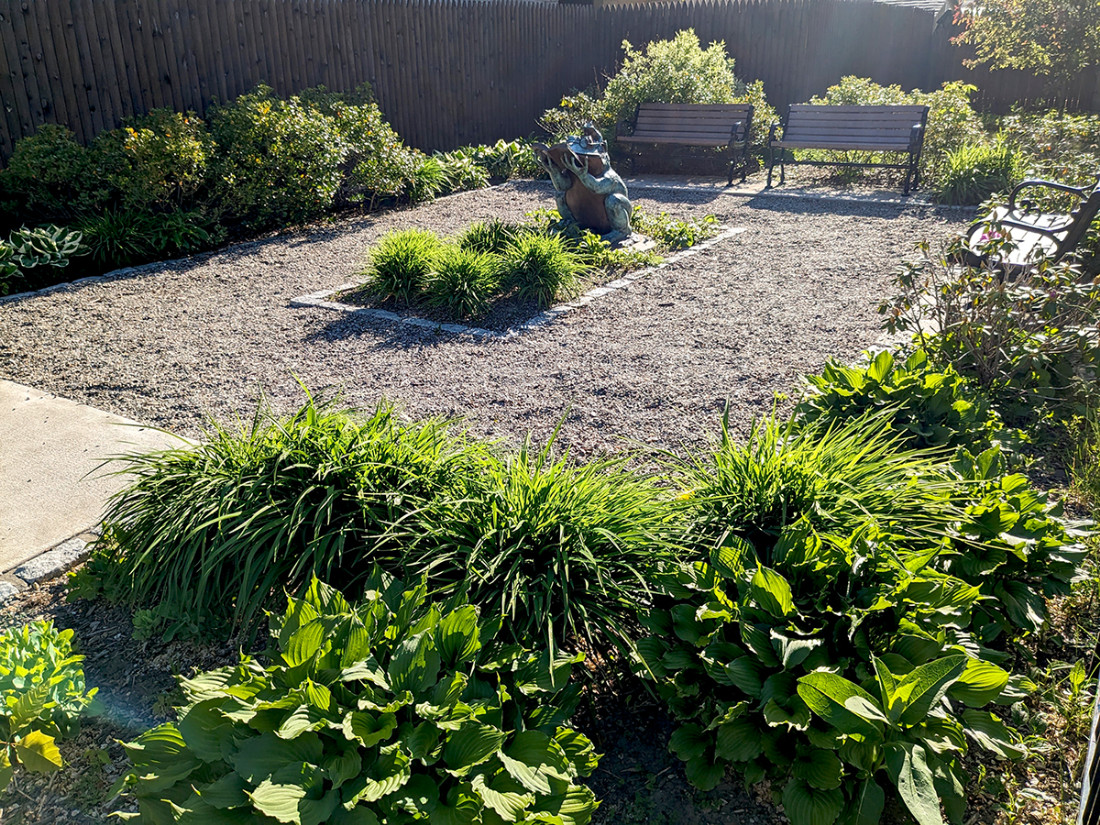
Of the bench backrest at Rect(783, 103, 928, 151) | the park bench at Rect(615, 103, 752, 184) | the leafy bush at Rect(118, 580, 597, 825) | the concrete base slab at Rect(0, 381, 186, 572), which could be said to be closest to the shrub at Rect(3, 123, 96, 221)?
the concrete base slab at Rect(0, 381, 186, 572)

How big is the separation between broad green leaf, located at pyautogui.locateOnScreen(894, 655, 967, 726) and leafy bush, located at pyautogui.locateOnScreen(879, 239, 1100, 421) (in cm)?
258

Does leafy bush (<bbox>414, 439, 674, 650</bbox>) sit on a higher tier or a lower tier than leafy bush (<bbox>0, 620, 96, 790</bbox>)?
higher

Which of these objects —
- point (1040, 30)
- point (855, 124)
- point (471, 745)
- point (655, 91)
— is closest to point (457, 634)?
point (471, 745)

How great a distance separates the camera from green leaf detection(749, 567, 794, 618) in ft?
6.40

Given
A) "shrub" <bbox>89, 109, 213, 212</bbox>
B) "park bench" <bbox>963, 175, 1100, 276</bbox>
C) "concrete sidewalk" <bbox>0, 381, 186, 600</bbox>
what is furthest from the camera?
"shrub" <bbox>89, 109, 213, 212</bbox>

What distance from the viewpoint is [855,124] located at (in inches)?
432

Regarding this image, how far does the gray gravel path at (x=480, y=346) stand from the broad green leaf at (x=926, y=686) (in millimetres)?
2337

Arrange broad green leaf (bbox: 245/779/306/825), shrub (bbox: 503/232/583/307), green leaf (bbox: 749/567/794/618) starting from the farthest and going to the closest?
shrub (bbox: 503/232/583/307), green leaf (bbox: 749/567/794/618), broad green leaf (bbox: 245/779/306/825)

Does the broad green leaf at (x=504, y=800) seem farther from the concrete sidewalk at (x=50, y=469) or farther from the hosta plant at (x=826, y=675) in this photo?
the concrete sidewalk at (x=50, y=469)

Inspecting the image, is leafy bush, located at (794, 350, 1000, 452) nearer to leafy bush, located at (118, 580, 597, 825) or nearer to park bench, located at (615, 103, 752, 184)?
leafy bush, located at (118, 580, 597, 825)

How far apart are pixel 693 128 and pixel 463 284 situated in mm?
7354

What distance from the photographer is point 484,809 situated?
1.59 meters

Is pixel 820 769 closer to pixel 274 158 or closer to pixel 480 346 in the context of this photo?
pixel 480 346

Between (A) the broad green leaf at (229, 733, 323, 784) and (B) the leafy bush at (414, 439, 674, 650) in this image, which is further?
(B) the leafy bush at (414, 439, 674, 650)
